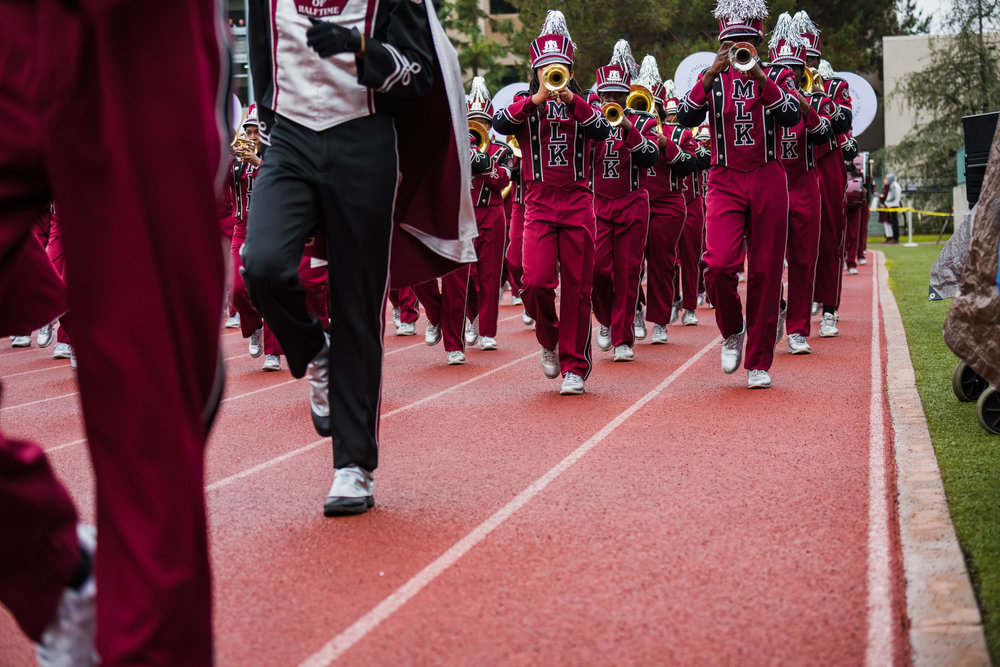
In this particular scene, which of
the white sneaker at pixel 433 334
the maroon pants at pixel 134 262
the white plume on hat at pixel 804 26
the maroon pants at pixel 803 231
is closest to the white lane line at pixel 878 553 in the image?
the maroon pants at pixel 134 262

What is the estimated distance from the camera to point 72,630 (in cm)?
287

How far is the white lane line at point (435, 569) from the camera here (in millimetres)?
3541

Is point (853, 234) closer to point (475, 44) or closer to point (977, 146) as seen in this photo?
point (977, 146)

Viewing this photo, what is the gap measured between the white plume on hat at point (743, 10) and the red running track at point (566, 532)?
8.52ft

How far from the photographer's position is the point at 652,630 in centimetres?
363

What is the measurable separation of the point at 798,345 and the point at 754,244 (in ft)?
7.88

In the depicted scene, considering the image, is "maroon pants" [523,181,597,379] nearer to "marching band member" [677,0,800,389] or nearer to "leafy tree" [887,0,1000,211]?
"marching band member" [677,0,800,389]

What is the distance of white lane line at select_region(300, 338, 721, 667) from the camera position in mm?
3541

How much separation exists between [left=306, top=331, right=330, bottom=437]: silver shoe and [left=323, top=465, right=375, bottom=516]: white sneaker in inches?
12.7

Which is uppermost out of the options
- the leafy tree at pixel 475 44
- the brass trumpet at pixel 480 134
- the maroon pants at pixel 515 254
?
the leafy tree at pixel 475 44

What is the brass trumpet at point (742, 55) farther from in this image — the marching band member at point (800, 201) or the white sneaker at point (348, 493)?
the white sneaker at point (348, 493)

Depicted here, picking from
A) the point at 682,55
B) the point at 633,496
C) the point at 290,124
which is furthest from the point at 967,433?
the point at 682,55

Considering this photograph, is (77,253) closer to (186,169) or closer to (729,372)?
(186,169)

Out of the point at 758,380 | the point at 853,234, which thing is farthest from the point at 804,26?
the point at 853,234
